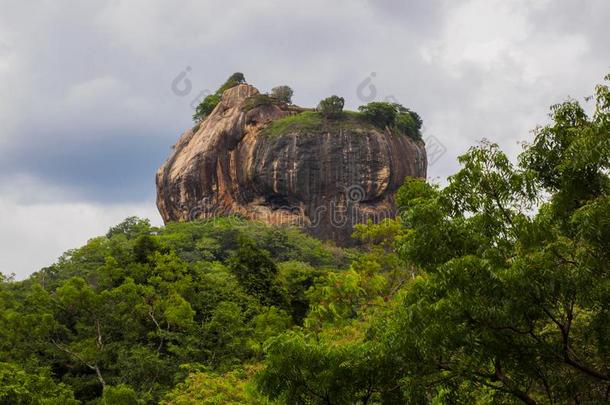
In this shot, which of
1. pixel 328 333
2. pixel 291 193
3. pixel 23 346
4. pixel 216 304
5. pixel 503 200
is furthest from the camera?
pixel 291 193

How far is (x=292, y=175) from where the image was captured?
125 feet

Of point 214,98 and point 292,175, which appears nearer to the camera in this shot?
point 292,175

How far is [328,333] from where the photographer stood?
43.8ft

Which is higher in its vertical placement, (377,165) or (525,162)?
(377,165)

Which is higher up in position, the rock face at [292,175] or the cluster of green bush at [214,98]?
the cluster of green bush at [214,98]

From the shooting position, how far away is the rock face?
3834 cm

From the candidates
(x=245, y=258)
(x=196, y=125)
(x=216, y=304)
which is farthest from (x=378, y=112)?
(x=216, y=304)

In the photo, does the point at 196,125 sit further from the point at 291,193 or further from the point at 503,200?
the point at 503,200

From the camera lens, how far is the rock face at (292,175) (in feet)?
126

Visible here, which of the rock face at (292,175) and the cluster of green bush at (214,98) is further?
the cluster of green bush at (214,98)

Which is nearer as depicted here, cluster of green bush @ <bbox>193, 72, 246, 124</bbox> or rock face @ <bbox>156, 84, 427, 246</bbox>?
rock face @ <bbox>156, 84, 427, 246</bbox>

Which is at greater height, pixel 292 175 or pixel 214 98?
pixel 214 98

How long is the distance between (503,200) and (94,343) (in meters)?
14.0

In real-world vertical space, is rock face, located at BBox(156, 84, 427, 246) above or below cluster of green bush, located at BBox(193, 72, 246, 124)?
below
